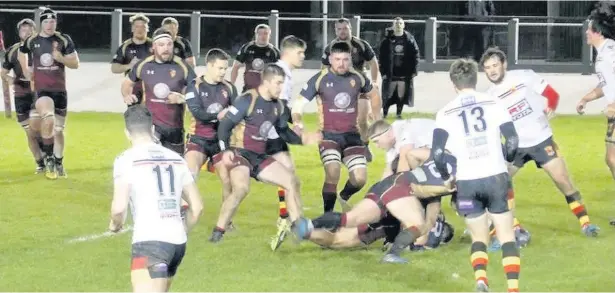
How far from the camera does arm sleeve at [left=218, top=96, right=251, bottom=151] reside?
12.5 meters

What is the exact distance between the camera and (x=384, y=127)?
12.5 metres

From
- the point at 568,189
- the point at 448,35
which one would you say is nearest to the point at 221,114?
the point at 568,189

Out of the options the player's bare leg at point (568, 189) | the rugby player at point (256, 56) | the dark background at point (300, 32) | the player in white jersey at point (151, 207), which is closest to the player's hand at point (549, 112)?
the player's bare leg at point (568, 189)

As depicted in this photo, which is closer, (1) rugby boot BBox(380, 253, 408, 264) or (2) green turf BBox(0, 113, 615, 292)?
(2) green turf BBox(0, 113, 615, 292)

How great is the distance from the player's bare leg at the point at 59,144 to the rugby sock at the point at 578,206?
24.3 feet

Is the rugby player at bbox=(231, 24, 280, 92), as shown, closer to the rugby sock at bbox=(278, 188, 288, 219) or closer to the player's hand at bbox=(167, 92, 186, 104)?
the rugby sock at bbox=(278, 188, 288, 219)

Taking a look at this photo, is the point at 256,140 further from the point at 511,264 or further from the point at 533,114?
the point at 511,264

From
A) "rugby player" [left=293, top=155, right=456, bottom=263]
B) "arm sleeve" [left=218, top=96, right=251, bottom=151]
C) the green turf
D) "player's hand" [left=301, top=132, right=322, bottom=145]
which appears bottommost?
the green turf

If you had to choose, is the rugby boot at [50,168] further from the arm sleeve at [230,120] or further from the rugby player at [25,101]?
the arm sleeve at [230,120]

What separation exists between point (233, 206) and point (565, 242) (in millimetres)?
3420

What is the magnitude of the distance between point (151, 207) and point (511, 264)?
3.15 m

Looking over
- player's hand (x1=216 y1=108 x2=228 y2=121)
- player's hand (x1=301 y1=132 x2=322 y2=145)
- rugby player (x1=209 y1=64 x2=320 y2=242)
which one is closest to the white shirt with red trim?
player's hand (x1=301 y1=132 x2=322 y2=145)

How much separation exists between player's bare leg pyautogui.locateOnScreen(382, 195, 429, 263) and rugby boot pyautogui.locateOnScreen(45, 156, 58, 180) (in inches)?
277

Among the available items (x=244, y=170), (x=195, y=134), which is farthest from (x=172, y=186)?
(x=195, y=134)
